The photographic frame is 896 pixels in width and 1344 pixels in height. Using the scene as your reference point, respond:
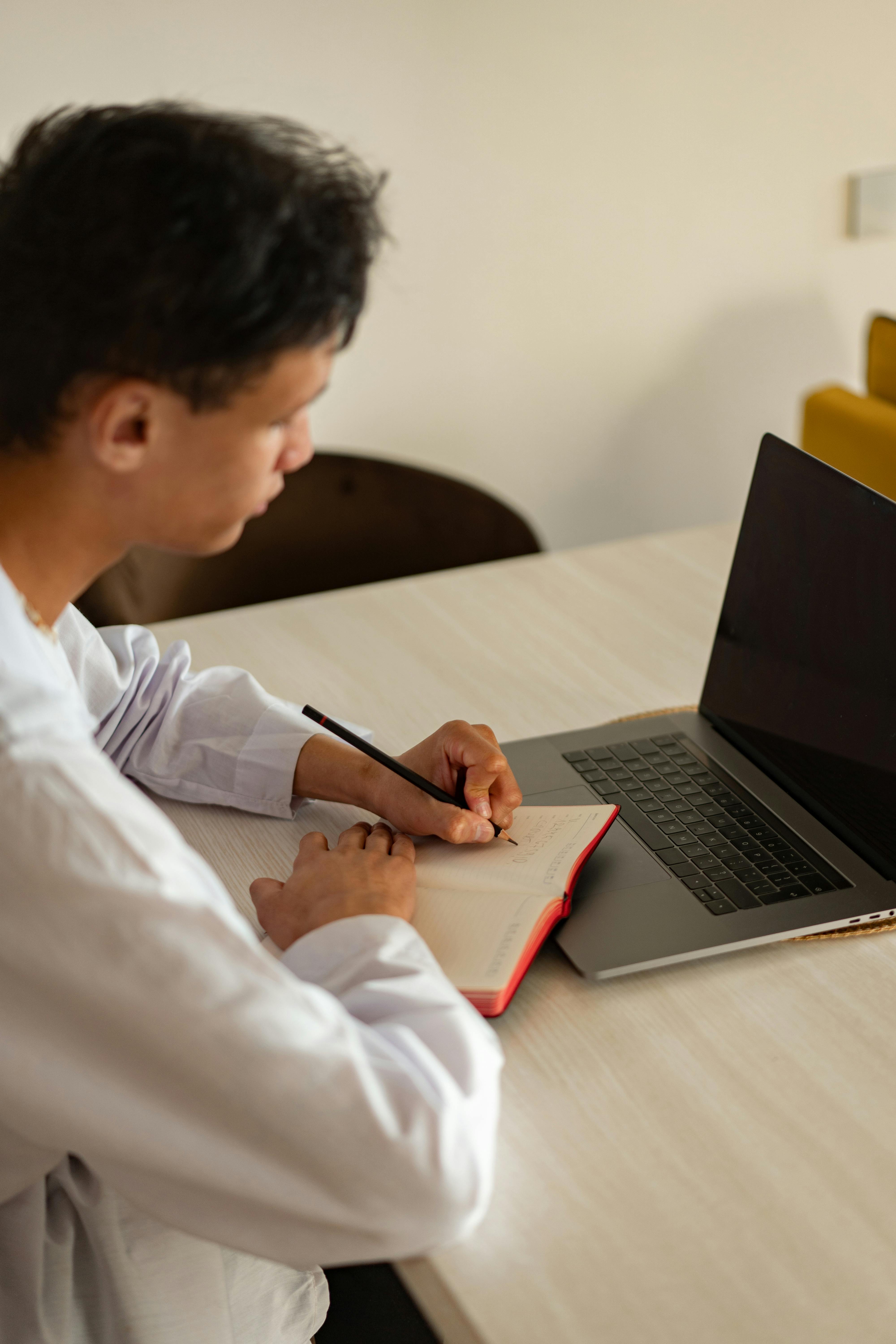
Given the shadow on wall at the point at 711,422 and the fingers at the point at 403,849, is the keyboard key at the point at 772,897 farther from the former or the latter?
the shadow on wall at the point at 711,422

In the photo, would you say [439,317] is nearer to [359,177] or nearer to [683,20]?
[683,20]

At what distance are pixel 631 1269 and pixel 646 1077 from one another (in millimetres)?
143

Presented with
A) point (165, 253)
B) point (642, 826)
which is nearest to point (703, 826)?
point (642, 826)

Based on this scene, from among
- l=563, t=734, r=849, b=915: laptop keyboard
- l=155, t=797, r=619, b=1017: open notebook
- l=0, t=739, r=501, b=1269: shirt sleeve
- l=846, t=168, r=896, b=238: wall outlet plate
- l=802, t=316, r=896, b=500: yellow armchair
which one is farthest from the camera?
l=846, t=168, r=896, b=238: wall outlet plate

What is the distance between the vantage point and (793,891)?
2.99ft

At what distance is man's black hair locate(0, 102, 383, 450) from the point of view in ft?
2.07

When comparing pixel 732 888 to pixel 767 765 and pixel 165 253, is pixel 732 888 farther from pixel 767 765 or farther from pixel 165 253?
pixel 165 253

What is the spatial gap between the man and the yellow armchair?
Answer: 54.8 inches

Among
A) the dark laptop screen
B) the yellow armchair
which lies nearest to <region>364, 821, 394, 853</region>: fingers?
the dark laptop screen

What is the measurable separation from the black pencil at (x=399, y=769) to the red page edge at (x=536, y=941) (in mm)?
65

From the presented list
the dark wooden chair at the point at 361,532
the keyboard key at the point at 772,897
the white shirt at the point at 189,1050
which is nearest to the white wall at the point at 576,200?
the dark wooden chair at the point at 361,532

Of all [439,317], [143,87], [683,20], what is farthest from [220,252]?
[683,20]

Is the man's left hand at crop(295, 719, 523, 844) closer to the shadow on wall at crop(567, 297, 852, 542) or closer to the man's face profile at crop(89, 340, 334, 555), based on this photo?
the man's face profile at crop(89, 340, 334, 555)

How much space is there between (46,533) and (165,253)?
0.69 feet
